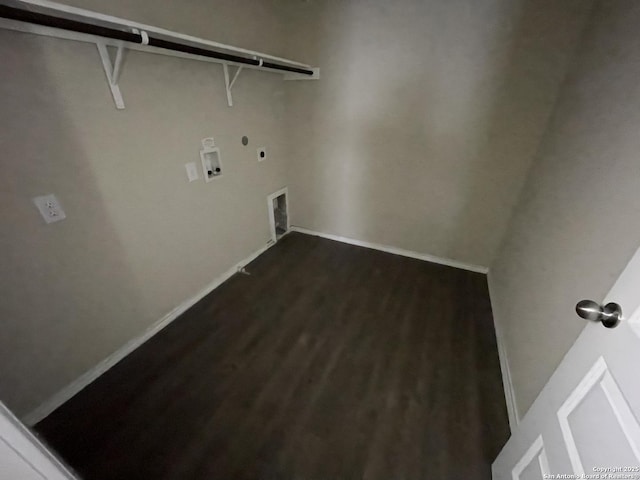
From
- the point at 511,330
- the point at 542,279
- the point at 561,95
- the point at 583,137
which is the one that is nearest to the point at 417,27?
the point at 561,95

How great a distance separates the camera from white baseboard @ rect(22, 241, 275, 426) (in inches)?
54.2

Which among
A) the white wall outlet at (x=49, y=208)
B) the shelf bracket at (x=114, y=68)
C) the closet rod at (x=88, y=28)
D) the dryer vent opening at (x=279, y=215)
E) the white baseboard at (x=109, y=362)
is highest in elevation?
the closet rod at (x=88, y=28)

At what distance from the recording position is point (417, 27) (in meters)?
2.05

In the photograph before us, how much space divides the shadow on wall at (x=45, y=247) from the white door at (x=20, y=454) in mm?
1060

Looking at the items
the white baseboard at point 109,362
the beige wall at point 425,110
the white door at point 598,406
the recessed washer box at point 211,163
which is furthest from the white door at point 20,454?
the beige wall at point 425,110

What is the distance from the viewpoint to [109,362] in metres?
1.64

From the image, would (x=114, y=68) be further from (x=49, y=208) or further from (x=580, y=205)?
(x=580, y=205)

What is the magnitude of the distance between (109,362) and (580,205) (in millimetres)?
2719

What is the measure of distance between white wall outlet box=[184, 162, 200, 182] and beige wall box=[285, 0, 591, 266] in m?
1.27

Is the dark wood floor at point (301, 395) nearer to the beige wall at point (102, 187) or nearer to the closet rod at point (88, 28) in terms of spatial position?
the beige wall at point (102, 187)

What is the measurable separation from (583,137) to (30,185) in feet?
8.80

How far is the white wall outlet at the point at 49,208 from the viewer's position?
47.5 inches

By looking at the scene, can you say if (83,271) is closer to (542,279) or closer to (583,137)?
(542,279)

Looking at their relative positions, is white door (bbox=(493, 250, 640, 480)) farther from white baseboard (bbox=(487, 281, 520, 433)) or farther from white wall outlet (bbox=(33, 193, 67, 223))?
white wall outlet (bbox=(33, 193, 67, 223))
